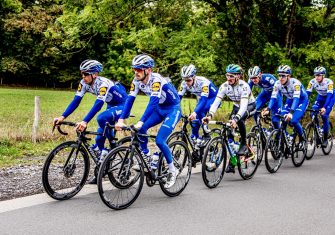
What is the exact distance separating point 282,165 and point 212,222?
5.07 m

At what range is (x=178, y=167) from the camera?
8.23 meters

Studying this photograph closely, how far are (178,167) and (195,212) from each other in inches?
60.7

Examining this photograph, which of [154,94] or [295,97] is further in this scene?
[295,97]

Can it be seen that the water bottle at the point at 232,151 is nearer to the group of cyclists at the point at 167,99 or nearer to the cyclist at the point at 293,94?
the group of cyclists at the point at 167,99

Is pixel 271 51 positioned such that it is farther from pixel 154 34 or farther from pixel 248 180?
pixel 248 180

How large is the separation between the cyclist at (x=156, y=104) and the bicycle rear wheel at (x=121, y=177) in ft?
1.25

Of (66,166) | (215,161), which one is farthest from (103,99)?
(215,161)

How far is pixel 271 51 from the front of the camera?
17.7 metres

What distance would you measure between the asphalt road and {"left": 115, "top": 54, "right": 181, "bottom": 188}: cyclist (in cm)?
71

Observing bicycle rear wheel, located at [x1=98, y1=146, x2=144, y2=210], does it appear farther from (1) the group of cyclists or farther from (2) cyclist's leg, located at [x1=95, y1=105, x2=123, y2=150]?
(2) cyclist's leg, located at [x1=95, y1=105, x2=123, y2=150]

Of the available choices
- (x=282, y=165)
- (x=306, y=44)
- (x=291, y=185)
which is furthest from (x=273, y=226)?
(x=306, y=44)

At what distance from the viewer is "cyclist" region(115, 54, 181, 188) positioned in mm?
7309

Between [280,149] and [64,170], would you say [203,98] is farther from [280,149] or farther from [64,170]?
[64,170]

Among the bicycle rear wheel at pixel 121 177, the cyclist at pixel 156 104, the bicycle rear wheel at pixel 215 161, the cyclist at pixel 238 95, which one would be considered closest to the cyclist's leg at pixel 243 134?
the cyclist at pixel 238 95
